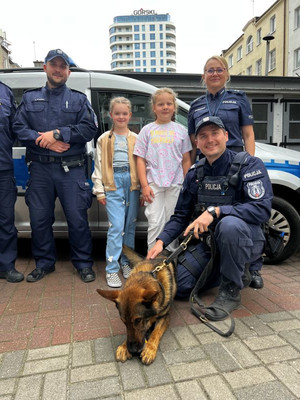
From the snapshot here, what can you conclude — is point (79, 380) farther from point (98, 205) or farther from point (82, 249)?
point (98, 205)

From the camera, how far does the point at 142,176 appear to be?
3.02 m

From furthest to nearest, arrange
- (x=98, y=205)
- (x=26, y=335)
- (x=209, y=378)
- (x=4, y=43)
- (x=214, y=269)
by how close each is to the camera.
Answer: (x=4, y=43)
(x=98, y=205)
(x=214, y=269)
(x=26, y=335)
(x=209, y=378)

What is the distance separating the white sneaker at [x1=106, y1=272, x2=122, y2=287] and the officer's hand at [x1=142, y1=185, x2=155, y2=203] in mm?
829

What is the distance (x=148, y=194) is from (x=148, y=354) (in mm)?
1473

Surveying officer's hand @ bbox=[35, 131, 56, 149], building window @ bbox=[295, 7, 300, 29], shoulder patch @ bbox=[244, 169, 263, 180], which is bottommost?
shoulder patch @ bbox=[244, 169, 263, 180]

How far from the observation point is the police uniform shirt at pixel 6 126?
3.09 m

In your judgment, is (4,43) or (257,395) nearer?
(257,395)

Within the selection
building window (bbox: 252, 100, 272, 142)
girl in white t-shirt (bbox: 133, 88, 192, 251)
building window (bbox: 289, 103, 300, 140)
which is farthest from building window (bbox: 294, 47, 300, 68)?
girl in white t-shirt (bbox: 133, 88, 192, 251)

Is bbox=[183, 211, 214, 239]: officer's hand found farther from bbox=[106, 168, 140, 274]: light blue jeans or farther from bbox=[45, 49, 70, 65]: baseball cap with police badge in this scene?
bbox=[45, 49, 70, 65]: baseball cap with police badge

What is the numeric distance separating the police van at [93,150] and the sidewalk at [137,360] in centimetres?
85

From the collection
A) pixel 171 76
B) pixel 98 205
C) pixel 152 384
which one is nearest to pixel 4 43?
pixel 171 76

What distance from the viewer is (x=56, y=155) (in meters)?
3.06

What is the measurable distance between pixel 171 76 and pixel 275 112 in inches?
194

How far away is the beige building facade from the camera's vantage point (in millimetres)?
25344
